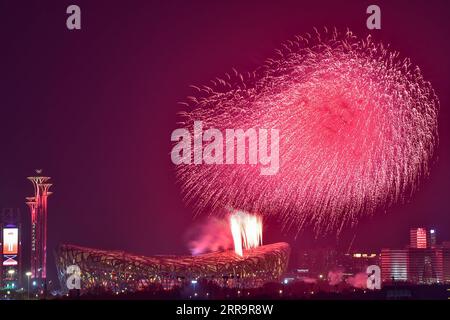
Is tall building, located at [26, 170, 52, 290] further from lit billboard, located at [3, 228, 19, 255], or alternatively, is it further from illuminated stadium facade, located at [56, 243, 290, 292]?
lit billboard, located at [3, 228, 19, 255]

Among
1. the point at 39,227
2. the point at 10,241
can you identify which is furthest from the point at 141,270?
the point at 10,241

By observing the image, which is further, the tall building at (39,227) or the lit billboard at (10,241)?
the lit billboard at (10,241)

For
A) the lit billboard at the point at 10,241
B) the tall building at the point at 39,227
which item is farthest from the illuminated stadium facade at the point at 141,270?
the lit billboard at the point at 10,241

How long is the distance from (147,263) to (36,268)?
1459 cm

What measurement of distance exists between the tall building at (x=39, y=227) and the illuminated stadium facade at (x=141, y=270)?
236cm

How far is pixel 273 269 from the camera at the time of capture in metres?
134

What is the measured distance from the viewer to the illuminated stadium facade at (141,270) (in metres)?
118

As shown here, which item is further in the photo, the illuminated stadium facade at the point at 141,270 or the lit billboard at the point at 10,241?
the lit billboard at the point at 10,241

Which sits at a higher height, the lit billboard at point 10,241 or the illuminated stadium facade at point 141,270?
the lit billboard at point 10,241

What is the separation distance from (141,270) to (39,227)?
14326mm

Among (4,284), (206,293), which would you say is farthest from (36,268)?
(206,293)

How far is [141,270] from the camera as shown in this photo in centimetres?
11850

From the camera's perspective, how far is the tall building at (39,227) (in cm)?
11700

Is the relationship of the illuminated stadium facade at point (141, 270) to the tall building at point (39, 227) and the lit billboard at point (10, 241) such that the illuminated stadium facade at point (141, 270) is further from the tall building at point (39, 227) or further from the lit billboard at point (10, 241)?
the lit billboard at point (10, 241)
